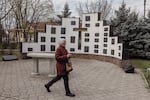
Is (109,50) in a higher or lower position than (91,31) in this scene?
lower

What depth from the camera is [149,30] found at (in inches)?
752

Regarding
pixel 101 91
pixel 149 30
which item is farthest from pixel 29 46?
pixel 101 91

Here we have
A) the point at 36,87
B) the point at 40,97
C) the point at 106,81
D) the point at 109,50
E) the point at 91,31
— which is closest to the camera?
the point at 40,97

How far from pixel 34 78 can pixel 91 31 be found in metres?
8.77

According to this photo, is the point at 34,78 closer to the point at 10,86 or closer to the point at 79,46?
the point at 10,86

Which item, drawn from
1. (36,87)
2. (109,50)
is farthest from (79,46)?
(36,87)

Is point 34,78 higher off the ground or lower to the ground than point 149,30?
lower

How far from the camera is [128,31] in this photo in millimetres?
18938

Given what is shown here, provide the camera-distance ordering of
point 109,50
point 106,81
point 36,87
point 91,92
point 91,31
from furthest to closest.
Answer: point 91,31 → point 109,50 → point 106,81 → point 36,87 → point 91,92

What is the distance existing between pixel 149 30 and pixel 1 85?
1333 cm

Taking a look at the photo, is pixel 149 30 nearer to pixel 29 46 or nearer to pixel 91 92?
pixel 29 46

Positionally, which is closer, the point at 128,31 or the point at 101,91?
the point at 101,91

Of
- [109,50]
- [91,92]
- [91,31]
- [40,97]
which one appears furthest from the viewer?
[91,31]

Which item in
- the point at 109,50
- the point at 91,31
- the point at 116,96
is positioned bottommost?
the point at 116,96
